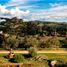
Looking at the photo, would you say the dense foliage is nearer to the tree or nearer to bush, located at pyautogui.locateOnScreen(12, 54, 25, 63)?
the tree

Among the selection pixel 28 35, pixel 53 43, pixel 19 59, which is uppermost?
pixel 28 35

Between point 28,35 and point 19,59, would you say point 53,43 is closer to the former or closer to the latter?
point 28,35

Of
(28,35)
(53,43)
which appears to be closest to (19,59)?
(53,43)

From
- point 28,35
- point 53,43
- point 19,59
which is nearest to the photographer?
point 19,59

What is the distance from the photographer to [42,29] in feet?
266

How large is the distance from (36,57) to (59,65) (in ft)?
13.6

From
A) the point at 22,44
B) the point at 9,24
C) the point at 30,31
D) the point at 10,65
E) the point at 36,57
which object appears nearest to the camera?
the point at 10,65

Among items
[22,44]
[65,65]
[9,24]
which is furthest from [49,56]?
[9,24]

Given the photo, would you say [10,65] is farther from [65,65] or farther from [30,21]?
[30,21]

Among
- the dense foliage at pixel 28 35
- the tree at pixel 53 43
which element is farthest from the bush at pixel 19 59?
the tree at pixel 53 43

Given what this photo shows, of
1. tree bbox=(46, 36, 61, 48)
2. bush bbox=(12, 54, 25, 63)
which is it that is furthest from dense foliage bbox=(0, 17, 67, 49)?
bush bbox=(12, 54, 25, 63)

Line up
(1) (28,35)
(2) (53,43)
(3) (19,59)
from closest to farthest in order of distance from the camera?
(3) (19,59)
(2) (53,43)
(1) (28,35)

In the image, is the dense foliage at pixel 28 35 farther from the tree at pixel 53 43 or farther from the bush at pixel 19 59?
the bush at pixel 19 59

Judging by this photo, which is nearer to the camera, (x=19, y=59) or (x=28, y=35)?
(x=19, y=59)
